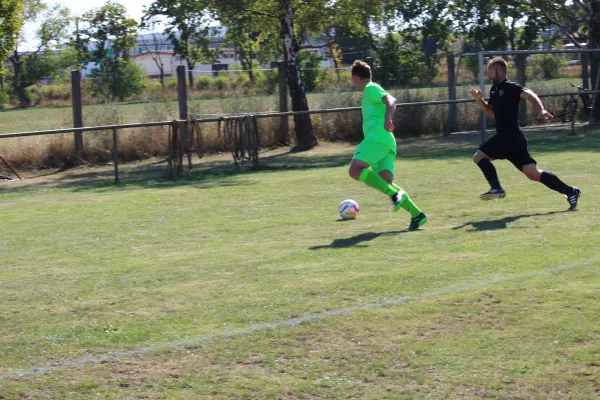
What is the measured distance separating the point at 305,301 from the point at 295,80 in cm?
1697

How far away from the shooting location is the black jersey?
1033cm

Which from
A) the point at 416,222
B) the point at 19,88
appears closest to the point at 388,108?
the point at 416,222

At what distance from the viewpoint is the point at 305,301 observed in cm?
650

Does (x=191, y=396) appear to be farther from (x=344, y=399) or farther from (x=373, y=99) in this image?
(x=373, y=99)

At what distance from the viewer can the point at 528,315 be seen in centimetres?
588

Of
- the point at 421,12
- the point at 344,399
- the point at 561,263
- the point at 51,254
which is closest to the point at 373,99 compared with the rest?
the point at 561,263

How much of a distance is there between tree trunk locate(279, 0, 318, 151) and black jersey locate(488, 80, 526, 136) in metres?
12.1

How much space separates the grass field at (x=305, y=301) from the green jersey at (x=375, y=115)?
3.31 ft

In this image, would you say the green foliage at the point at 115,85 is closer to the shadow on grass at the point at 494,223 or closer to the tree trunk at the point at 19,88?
the tree trunk at the point at 19,88

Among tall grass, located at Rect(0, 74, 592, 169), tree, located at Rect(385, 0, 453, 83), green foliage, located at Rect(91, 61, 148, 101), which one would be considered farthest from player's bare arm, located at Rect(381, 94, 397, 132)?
tree, located at Rect(385, 0, 453, 83)

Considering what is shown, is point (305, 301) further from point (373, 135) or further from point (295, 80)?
point (295, 80)

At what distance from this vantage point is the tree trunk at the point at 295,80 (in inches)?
886

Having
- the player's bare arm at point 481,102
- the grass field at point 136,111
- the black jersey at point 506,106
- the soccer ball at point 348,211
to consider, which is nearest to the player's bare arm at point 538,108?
the black jersey at point 506,106

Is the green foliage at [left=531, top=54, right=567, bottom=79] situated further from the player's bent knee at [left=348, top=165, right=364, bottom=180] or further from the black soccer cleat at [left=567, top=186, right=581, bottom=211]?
the player's bent knee at [left=348, top=165, right=364, bottom=180]
